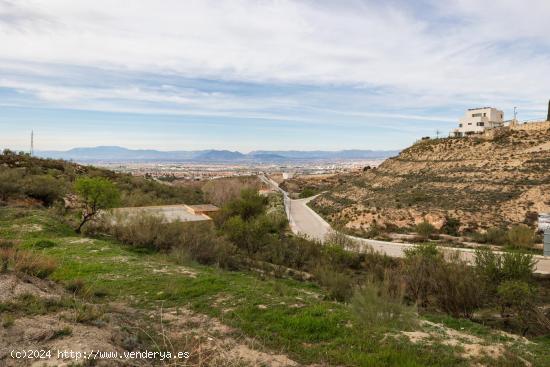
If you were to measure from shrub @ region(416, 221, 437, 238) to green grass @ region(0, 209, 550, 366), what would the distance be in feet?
71.8

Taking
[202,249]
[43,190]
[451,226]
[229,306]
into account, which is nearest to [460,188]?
[451,226]

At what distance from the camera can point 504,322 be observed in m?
13.6

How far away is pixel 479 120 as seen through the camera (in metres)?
64.4

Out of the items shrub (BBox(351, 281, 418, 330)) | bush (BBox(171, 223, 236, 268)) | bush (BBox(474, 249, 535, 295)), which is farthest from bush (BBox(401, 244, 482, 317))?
bush (BBox(171, 223, 236, 268))

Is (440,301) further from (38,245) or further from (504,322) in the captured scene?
(38,245)

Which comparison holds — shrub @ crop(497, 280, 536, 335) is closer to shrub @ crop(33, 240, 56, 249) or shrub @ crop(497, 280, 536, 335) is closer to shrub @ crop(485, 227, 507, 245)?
shrub @ crop(485, 227, 507, 245)

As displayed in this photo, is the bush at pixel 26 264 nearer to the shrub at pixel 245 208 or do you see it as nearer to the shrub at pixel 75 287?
the shrub at pixel 75 287

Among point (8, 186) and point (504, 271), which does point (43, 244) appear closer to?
point (8, 186)

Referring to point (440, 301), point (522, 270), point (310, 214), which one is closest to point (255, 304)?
point (440, 301)

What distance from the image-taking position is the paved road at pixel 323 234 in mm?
24631

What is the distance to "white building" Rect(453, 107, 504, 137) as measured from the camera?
63.2m

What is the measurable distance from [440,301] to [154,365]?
13172mm

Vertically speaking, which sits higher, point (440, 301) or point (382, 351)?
point (382, 351)

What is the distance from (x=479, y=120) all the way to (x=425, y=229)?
4072cm
